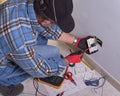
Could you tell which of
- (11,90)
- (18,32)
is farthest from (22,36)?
(11,90)

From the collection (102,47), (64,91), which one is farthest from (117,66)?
(64,91)

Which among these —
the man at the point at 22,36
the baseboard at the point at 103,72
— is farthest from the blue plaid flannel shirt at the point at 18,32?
the baseboard at the point at 103,72

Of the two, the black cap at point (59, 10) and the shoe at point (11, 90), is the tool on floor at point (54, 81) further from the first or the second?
the black cap at point (59, 10)

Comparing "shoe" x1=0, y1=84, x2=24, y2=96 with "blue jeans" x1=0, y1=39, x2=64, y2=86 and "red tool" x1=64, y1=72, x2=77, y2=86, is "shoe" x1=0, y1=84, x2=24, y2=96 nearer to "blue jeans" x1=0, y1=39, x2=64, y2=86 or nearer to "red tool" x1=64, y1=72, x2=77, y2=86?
"blue jeans" x1=0, y1=39, x2=64, y2=86

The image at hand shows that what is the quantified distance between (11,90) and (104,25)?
0.89 meters

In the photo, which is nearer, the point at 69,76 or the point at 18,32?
the point at 18,32

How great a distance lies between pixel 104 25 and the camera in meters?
1.68

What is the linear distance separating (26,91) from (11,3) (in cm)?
86

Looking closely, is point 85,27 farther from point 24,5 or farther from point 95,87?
point 24,5

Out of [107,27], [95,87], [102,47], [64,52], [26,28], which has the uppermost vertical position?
[26,28]

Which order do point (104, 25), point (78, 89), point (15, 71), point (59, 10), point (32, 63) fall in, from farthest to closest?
point (78, 89), point (104, 25), point (15, 71), point (32, 63), point (59, 10)

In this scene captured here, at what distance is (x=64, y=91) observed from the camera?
186 cm

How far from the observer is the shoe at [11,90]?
5.64 ft

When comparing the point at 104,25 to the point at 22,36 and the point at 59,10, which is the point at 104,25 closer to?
the point at 59,10
